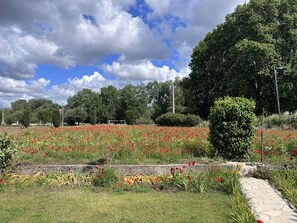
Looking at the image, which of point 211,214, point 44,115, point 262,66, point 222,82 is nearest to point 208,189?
point 211,214

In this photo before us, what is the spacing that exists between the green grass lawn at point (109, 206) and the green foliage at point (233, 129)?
2.71 meters

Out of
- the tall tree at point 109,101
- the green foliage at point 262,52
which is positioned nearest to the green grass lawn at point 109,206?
the green foliage at point 262,52

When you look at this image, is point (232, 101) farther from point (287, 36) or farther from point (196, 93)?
point (196, 93)

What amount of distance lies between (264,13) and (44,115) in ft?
108

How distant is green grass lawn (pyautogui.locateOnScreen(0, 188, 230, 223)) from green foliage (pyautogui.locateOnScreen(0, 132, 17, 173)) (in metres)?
1.01

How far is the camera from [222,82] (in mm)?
34000

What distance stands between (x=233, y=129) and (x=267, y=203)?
10.5 ft

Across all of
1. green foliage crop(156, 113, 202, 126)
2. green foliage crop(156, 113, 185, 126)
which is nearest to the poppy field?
green foliage crop(156, 113, 202, 126)

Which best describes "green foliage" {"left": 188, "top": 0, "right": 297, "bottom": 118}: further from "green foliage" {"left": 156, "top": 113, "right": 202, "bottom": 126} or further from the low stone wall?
the low stone wall

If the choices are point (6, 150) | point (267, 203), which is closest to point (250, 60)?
point (267, 203)

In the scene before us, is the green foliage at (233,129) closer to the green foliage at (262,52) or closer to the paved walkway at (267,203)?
the paved walkway at (267,203)

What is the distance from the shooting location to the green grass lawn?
4.61 metres

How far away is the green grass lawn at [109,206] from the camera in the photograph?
461 cm

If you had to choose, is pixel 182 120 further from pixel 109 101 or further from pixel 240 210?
pixel 109 101
